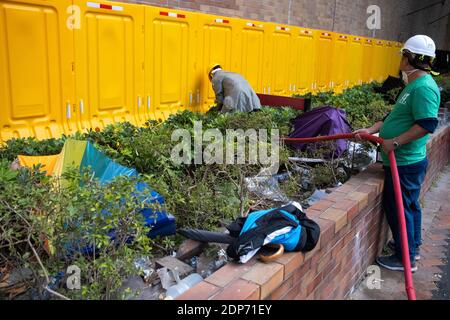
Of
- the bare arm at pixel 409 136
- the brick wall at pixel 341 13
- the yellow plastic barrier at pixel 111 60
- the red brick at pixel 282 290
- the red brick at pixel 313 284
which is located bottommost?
the red brick at pixel 313 284

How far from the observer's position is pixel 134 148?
4023 millimetres

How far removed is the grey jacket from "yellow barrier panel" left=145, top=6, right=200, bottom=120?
51 centimetres

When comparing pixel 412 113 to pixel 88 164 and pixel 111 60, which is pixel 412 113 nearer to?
pixel 88 164

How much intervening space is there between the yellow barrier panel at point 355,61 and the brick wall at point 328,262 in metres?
9.28

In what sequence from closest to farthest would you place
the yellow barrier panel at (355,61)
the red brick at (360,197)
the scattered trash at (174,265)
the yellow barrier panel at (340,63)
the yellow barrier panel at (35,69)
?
the scattered trash at (174,265), the red brick at (360,197), the yellow barrier panel at (35,69), the yellow barrier panel at (340,63), the yellow barrier panel at (355,61)

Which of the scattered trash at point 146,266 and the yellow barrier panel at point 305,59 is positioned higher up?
the yellow barrier panel at point 305,59

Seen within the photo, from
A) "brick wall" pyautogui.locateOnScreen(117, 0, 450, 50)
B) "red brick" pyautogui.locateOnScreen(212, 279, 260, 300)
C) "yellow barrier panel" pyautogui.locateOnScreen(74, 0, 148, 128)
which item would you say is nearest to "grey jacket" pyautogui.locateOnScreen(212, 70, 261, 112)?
"yellow barrier panel" pyautogui.locateOnScreen(74, 0, 148, 128)

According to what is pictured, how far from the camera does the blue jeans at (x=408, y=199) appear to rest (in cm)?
390

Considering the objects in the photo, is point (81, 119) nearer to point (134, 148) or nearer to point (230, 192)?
point (134, 148)

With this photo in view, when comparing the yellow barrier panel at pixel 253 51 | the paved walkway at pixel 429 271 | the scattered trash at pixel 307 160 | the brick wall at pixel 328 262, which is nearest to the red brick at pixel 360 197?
the brick wall at pixel 328 262

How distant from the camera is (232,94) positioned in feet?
21.3

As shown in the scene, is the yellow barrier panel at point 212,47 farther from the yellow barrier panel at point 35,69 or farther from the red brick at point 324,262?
the red brick at point 324,262

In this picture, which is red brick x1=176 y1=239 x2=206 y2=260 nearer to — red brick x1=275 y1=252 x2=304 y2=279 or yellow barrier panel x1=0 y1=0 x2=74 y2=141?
red brick x1=275 y1=252 x2=304 y2=279
